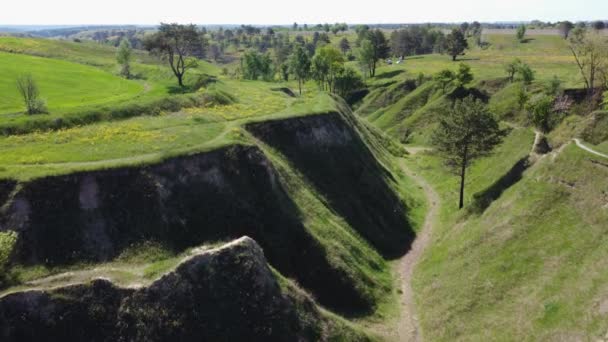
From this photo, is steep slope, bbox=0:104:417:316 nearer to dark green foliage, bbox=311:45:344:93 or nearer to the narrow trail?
the narrow trail

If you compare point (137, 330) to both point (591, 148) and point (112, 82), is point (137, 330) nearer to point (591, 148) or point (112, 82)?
point (591, 148)

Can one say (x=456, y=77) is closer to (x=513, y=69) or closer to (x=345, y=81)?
(x=513, y=69)

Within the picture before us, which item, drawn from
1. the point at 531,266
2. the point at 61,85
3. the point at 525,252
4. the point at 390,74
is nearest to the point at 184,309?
the point at 531,266

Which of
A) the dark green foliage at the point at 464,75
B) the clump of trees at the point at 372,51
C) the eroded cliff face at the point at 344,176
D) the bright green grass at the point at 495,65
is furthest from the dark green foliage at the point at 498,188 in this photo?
the clump of trees at the point at 372,51

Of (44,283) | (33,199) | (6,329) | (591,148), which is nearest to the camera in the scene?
(6,329)

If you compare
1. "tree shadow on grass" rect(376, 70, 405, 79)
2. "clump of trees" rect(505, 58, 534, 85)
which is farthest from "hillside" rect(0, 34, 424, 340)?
"tree shadow on grass" rect(376, 70, 405, 79)

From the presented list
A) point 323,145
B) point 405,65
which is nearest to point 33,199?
point 323,145
